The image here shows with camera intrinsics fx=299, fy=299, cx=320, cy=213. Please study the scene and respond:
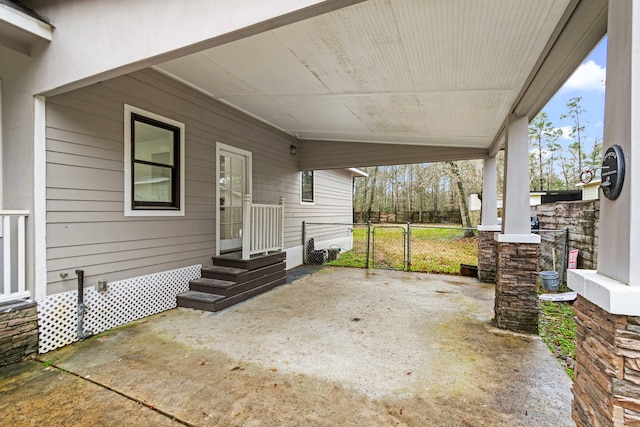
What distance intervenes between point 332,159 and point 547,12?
5420 millimetres

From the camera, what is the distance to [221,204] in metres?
5.41

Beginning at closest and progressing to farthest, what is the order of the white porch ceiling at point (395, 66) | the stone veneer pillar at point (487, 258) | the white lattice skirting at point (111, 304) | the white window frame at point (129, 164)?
1. the white porch ceiling at point (395, 66)
2. the white lattice skirting at point (111, 304)
3. the white window frame at point (129, 164)
4. the stone veneer pillar at point (487, 258)

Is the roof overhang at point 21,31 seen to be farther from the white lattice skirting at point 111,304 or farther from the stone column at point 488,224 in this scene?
the stone column at point 488,224

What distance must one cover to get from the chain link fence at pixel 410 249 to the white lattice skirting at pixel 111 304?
4121 mm

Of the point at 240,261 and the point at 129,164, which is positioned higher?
the point at 129,164

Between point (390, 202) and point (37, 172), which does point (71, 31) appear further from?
point (390, 202)

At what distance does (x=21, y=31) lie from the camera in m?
2.67

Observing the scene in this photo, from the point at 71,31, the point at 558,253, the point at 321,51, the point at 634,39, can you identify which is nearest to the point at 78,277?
the point at 71,31

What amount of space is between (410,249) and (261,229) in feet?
16.8

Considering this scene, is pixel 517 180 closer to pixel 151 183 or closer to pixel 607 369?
pixel 607 369

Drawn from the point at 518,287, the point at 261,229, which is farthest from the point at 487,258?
the point at 261,229

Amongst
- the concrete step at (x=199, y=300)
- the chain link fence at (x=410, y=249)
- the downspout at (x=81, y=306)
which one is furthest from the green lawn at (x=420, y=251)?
the downspout at (x=81, y=306)

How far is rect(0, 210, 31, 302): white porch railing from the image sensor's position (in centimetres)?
280

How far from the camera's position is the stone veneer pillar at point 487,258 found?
6156 millimetres
